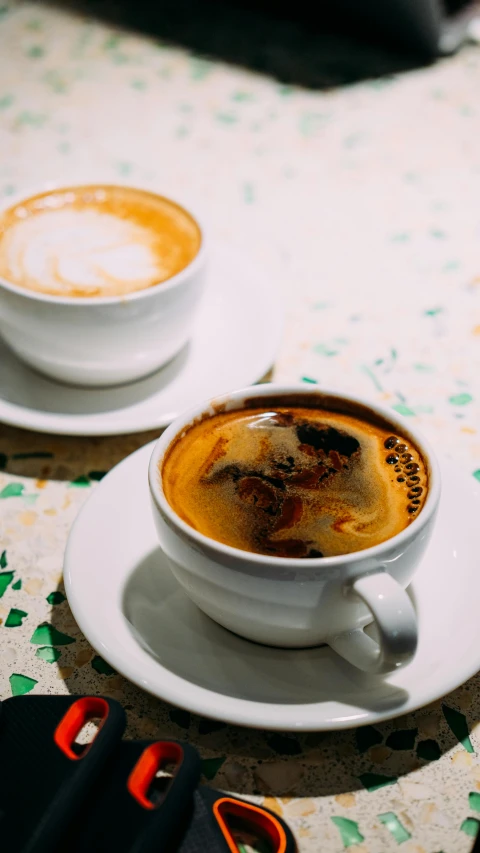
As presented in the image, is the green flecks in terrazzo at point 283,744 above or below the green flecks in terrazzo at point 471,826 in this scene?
below

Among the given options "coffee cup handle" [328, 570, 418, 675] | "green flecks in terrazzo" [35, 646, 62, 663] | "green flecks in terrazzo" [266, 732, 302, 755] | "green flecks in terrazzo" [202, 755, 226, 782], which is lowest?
"green flecks in terrazzo" [35, 646, 62, 663]

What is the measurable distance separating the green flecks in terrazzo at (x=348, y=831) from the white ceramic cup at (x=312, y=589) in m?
0.10

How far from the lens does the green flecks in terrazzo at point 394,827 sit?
54 cm

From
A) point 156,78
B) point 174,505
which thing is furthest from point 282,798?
point 156,78

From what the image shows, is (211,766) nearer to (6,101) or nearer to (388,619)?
(388,619)

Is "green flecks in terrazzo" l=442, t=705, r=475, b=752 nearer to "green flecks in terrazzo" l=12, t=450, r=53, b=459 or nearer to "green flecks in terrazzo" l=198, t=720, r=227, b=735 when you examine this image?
"green flecks in terrazzo" l=198, t=720, r=227, b=735

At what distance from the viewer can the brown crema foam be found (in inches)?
23.8

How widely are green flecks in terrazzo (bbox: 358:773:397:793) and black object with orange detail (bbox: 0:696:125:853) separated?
0.56ft

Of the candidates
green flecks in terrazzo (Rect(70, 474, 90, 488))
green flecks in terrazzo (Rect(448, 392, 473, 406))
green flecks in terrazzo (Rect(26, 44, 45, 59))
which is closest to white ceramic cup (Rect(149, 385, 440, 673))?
green flecks in terrazzo (Rect(70, 474, 90, 488))

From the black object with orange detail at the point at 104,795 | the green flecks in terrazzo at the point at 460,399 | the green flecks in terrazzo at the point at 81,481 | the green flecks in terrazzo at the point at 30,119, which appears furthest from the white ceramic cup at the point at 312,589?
the green flecks in terrazzo at the point at 30,119

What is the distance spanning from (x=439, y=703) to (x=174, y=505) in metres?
0.25

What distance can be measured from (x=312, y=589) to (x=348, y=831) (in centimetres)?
16

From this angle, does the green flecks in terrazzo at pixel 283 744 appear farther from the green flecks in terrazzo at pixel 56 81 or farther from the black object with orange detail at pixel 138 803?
the green flecks in terrazzo at pixel 56 81

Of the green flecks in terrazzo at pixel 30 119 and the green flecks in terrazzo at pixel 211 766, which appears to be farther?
the green flecks in terrazzo at pixel 30 119
